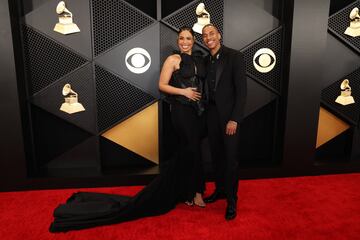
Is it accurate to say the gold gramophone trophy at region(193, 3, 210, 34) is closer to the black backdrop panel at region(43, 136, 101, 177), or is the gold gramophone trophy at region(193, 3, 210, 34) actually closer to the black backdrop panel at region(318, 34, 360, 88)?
the black backdrop panel at region(318, 34, 360, 88)

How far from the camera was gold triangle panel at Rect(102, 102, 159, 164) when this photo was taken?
335cm

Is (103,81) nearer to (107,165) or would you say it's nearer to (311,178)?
(107,165)

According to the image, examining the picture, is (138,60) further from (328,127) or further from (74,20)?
(328,127)

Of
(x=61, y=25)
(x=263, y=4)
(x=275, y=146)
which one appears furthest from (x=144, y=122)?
(x=263, y=4)

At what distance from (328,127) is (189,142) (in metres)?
1.90

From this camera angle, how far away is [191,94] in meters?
2.47

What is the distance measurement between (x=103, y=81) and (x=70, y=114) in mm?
456

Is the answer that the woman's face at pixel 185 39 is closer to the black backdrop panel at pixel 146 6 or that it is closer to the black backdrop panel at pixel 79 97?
the black backdrop panel at pixel 146 6

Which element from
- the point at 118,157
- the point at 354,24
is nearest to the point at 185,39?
the point at 118,157

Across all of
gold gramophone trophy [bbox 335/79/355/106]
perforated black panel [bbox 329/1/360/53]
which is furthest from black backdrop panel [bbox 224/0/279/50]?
gold gramophone trophy [bbox 335/79/355/106]

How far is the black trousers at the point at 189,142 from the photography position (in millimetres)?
2529

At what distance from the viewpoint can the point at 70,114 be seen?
10.4ft

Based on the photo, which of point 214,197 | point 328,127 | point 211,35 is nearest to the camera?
point 211,35

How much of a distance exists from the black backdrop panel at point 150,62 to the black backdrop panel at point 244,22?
719mm
